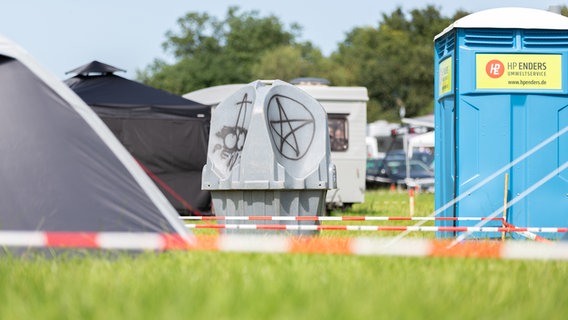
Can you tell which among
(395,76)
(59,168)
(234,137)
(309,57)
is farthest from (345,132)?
(309,57)

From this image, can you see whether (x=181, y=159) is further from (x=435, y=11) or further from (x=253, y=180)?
(x=435, y=11)

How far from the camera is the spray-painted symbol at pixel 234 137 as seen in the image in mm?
12602

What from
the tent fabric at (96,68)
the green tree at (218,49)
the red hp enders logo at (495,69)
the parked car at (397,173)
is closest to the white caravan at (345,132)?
the tent fabric at (96,68)

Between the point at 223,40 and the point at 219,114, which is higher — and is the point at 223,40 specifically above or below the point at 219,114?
above

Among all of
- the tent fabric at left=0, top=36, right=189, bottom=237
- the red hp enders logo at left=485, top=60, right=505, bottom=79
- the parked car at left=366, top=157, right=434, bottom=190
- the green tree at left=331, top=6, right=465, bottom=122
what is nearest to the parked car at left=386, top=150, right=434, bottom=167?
the parked car at left=366, top=157, right=434, bottom=190

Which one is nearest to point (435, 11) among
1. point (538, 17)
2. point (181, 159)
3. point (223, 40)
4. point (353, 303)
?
point (223, 40)

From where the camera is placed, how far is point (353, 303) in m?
5.43

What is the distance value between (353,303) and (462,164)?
297 inches

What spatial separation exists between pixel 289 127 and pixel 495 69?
2.48 meters

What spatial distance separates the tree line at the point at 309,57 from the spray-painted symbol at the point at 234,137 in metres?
68.7

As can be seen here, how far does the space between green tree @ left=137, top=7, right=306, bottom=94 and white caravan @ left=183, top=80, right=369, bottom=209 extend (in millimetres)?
72077

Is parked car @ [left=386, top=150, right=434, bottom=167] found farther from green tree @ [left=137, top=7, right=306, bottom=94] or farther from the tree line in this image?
green tree @ [left=137, top=7, right=306, bottom=94]

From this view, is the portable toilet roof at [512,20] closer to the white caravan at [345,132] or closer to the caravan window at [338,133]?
the white caravan at [345,132]

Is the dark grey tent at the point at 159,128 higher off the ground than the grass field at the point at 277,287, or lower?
higher
